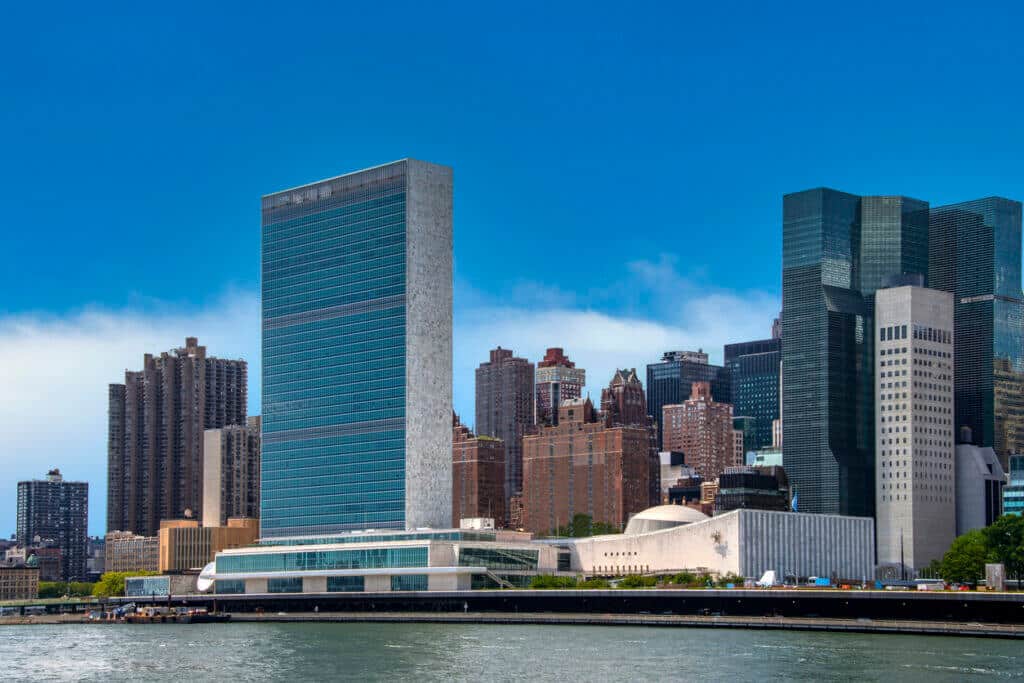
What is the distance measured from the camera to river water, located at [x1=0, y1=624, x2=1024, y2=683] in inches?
5315

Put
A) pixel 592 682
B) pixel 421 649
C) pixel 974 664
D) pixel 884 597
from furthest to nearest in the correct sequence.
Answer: pixel 884 597 → pixel 421 649 → pixel 974 664 → pixel 592 682

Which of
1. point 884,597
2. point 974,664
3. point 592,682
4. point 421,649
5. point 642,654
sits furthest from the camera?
point 884,597

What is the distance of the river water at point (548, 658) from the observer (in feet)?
443

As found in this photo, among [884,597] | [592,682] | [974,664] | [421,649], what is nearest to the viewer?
[592,682]

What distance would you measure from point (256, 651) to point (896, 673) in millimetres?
72486

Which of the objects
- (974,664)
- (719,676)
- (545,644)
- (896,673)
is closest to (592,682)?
(719,676)

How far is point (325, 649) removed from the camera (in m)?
174

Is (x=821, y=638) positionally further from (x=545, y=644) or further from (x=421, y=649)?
(x=421, y=649)

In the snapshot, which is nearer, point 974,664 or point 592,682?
point 592,682

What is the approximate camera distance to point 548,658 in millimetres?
153375

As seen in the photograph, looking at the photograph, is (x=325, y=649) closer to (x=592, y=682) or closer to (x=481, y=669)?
(x=481, y=669)

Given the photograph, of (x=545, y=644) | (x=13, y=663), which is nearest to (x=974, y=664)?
(x=545, y=644)

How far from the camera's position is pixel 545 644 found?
17488cm

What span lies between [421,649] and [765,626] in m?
50.6
